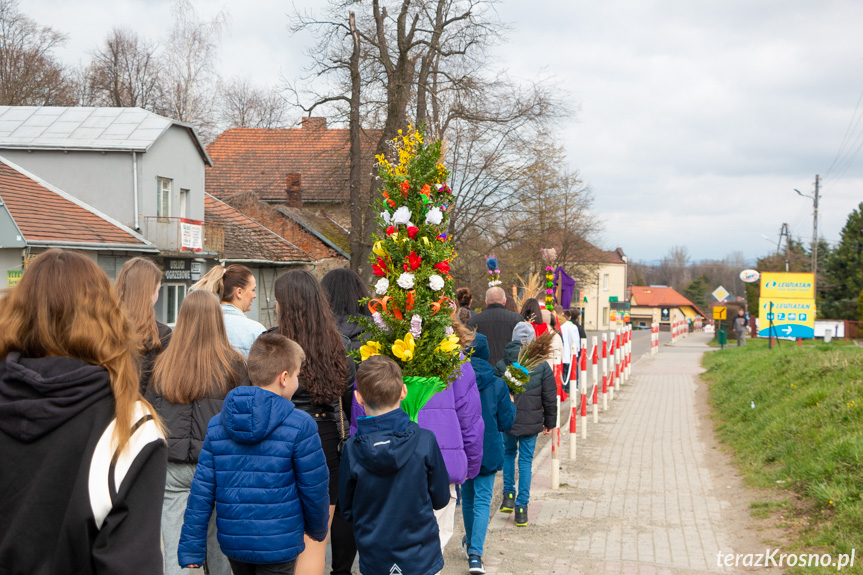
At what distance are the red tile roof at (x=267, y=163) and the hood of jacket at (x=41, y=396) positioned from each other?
103 ft

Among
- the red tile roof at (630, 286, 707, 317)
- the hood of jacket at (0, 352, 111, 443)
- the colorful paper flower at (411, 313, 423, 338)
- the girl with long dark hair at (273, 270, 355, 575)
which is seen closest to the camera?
the hood of jacket at (0, 352, 111, 443)

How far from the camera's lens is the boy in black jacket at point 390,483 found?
406cm

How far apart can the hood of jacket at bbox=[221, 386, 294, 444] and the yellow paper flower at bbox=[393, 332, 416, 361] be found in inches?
62.9

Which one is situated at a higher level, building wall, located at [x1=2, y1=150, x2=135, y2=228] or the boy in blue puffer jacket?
building wall, located at [x1=2, y1=150, x2=135, y2=228]

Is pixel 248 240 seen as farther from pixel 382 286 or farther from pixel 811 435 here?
pixel 382 286

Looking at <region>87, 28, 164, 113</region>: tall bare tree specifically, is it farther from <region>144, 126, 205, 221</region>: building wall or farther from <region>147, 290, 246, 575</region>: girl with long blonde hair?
<region>147, 290, 246, 575</region>: girl with long blonde hair

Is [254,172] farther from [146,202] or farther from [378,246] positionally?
[378,246]

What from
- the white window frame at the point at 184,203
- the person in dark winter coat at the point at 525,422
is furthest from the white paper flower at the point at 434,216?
the white window frame at the point at 184,203

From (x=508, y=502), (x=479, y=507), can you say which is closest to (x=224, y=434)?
(x=479, y=507)

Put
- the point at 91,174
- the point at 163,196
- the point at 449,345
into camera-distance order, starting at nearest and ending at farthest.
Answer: the point at 449,345
the point at 91,174
the point at 163,196

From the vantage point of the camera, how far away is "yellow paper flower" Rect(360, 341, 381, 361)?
209 inches

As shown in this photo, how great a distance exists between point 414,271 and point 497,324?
107 inches

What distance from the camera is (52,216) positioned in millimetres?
20656

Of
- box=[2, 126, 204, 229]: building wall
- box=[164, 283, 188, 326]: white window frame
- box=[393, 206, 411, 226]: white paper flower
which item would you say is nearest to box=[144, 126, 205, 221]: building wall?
box=[2, 126, 204, 229]: building wall
